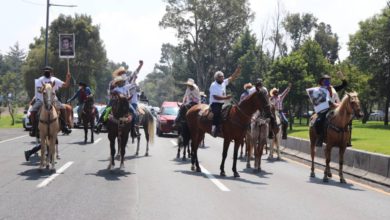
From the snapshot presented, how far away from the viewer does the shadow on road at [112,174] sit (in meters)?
12.8

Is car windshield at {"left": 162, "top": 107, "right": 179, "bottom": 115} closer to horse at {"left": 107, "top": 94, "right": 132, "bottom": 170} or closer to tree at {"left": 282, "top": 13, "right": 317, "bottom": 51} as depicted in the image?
horse at {"left": 107, "top": 94, "right": 132, "bottom": 170}

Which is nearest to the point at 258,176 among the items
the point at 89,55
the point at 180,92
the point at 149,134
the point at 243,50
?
the point at 149,134

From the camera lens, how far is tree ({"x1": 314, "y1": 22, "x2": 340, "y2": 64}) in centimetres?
10956

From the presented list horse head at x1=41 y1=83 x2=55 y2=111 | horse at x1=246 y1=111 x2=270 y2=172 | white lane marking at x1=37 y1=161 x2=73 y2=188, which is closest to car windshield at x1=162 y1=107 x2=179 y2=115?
horse at x1=246 y1=111 x2=270 y2=172

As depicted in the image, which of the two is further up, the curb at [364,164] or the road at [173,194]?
the curb at [364,164]

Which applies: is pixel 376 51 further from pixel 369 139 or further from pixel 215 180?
pixel 215 180

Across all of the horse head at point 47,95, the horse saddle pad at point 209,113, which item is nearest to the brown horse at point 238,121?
the horse saddle pad at point 209,113

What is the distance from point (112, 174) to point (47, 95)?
2606mm

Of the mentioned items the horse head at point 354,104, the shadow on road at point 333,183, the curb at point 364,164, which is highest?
the horse head at point 354,104

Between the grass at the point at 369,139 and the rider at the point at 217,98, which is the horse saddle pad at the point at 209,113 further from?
the grass at the point at 369,139

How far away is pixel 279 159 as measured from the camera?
18.9m

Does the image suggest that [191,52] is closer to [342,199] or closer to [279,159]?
[279,159]

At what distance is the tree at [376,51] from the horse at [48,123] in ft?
155

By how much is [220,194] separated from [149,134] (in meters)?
9.49
